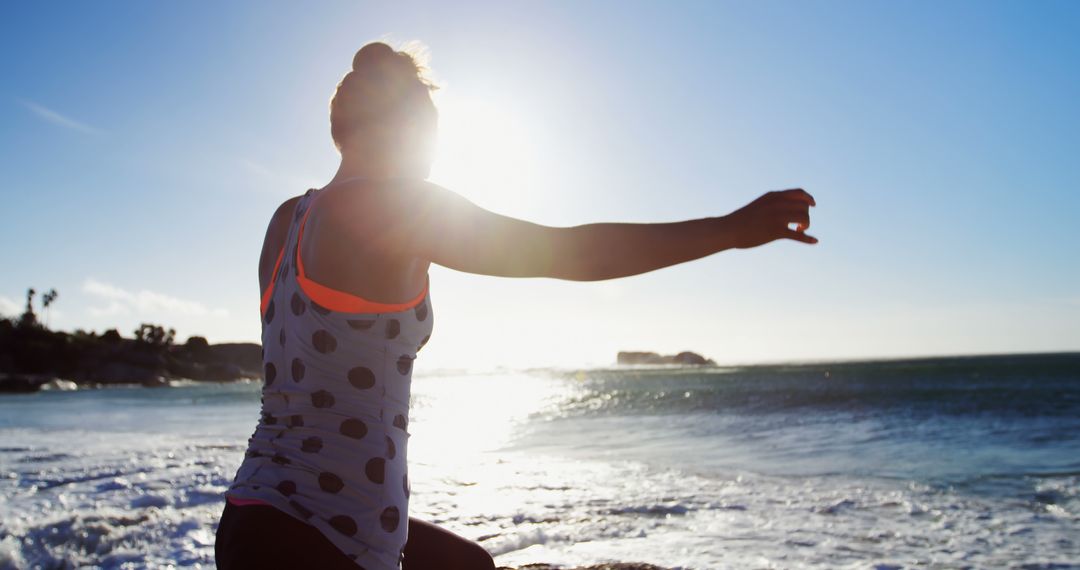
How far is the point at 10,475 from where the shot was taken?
9.73 meters

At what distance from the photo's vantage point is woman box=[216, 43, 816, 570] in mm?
1414

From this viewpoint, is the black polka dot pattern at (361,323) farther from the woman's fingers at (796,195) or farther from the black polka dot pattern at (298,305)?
the woman's fingers at (796,195)

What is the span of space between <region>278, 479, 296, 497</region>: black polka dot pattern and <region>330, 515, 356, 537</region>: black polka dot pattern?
0.10 m

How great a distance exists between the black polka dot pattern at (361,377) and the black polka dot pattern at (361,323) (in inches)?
3.4

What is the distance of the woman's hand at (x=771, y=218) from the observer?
139cm

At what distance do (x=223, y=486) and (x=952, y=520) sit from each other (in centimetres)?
796

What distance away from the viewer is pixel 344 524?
5.04ft

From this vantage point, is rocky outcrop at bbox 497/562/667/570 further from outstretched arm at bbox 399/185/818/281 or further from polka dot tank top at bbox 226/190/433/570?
outstretched arm at bbox 399/185/818/281

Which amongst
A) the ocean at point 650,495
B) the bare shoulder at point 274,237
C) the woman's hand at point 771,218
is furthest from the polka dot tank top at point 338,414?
the ocean at point 650,495

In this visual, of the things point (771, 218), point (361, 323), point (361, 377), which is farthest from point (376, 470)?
point (771, 218)

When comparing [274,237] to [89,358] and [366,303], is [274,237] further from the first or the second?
[89,358]

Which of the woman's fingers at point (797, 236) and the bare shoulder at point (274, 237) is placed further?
the bare shoulder at point (274, 237)

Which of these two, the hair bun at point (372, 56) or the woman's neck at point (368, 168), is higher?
the hair bun at point (372, 56)

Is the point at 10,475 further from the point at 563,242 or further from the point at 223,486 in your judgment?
the point at 563,242
